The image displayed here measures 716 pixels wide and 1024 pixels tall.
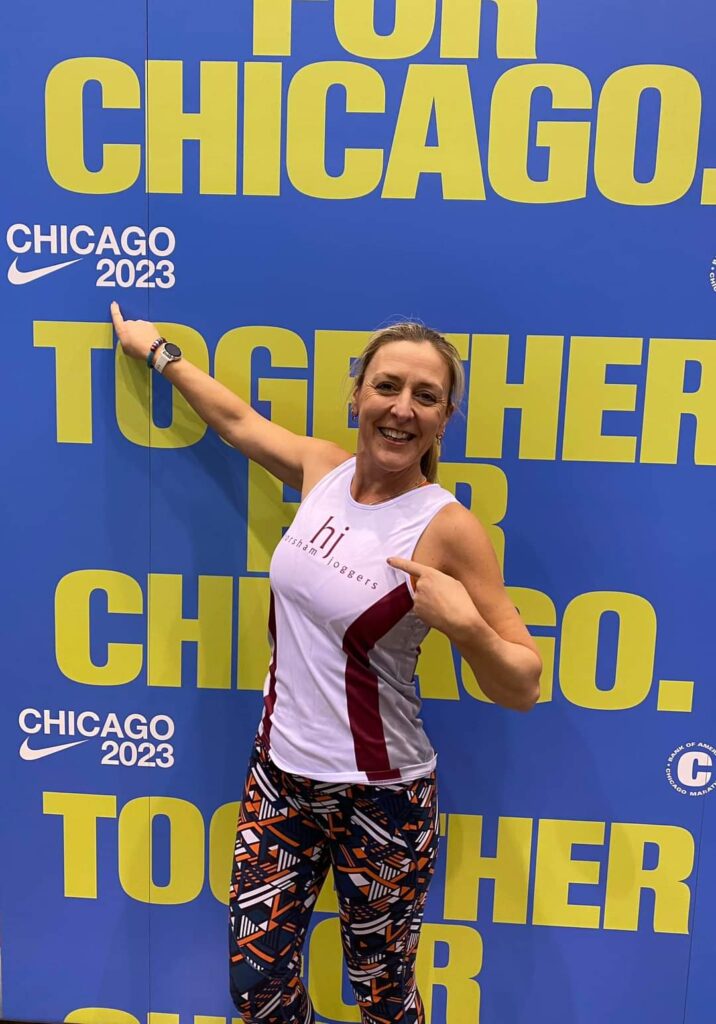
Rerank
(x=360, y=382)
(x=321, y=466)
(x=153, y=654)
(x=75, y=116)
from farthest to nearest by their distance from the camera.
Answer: (x=153, y=654) → (x=75, y=116) → (x=321, y=466) → (x=360, y=382)

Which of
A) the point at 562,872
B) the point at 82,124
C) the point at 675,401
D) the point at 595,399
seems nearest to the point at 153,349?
the point at 82,124

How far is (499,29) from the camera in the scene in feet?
5.04

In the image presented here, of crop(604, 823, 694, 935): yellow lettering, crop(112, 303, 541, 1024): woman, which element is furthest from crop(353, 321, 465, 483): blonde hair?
crop(604, 823, 694, 935): yellow lettering

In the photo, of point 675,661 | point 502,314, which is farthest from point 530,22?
point 675,661

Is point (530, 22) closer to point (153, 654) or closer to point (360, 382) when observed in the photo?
point (360, 382)

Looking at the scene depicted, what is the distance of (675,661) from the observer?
1.71 meters

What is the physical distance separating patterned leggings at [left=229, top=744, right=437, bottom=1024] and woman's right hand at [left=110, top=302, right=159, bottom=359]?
35.1 inches

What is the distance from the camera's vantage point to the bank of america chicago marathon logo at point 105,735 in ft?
5.90

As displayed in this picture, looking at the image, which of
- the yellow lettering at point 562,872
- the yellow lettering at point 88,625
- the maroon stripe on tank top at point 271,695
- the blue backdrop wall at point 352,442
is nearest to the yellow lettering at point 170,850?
the blue backdrop wall at point 352,442

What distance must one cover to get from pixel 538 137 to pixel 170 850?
1816 millimetres

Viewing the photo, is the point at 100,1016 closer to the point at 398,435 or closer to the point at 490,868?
the point at 490,868

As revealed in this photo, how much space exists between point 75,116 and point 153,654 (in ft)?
3.94

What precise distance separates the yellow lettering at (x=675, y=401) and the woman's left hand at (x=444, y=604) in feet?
2.25

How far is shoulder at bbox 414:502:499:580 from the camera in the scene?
1.31m
